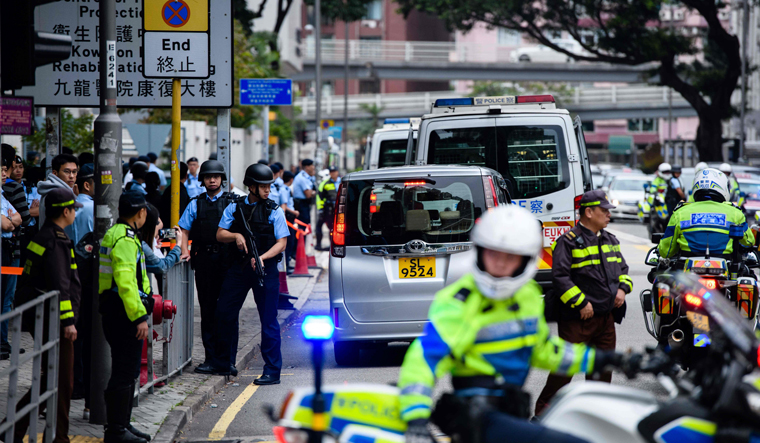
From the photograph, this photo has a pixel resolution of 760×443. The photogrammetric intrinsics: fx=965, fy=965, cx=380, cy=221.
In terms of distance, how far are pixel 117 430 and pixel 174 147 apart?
3.20 meters

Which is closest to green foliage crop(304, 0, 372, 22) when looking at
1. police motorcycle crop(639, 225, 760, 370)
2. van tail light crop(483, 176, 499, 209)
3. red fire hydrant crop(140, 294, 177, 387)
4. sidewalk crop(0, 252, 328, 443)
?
sidewalk crop(0, 252, 328, 443)

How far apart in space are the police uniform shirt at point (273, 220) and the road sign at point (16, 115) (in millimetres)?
4916

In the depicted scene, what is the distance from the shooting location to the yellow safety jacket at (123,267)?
5777mm

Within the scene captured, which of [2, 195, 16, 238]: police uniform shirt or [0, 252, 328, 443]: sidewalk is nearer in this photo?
[0, 252, 328, 443]: sidewalk

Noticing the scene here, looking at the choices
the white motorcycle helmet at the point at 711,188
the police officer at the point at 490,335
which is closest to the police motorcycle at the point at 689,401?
the police officer at the point at 490,335

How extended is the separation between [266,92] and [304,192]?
2360mm

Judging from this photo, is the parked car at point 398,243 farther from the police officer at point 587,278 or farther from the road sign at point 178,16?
the police officer at point 587,278

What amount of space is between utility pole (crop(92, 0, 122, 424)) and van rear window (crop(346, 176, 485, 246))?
2.69 m

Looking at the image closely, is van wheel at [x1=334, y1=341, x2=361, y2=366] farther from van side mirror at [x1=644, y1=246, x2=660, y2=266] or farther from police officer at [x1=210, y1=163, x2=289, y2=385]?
van side mirror at [x1=644, y1=246, x2=660, y2=266]

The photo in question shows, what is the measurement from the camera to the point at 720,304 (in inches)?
137

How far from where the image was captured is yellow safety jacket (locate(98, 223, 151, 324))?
19.0 feet

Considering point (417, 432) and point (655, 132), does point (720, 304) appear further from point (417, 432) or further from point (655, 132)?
point (655, 132)

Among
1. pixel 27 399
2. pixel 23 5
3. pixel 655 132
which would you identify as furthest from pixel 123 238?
pixel 655 132

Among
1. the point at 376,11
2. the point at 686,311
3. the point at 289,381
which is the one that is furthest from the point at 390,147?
the point at 376,11
